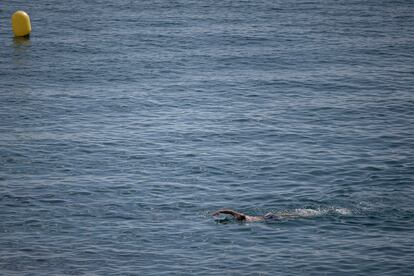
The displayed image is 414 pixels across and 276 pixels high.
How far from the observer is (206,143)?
60.2 m

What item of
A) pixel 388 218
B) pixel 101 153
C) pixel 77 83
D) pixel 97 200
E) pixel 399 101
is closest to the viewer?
pixel 388 218

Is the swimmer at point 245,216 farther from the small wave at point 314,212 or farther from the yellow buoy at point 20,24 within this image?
the yellow buoy at point 20,24

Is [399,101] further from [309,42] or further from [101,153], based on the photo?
[101,153]

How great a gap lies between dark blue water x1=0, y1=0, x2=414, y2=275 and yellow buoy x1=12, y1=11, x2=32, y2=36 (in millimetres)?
2151

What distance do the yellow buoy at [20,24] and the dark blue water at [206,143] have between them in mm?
2151

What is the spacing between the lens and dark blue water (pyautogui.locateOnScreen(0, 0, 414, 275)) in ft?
138

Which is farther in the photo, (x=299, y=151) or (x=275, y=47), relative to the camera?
(x=275, y=47)

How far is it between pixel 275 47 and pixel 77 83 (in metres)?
24.8

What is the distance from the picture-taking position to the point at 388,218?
45625mm

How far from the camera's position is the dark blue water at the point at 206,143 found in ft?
138

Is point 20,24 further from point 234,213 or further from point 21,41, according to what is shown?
point 234,213

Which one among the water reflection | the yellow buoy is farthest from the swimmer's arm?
the yellow buoy

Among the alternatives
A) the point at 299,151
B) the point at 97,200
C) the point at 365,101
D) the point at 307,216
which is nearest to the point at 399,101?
the point at 365,101

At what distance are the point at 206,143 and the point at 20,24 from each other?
41150mm
